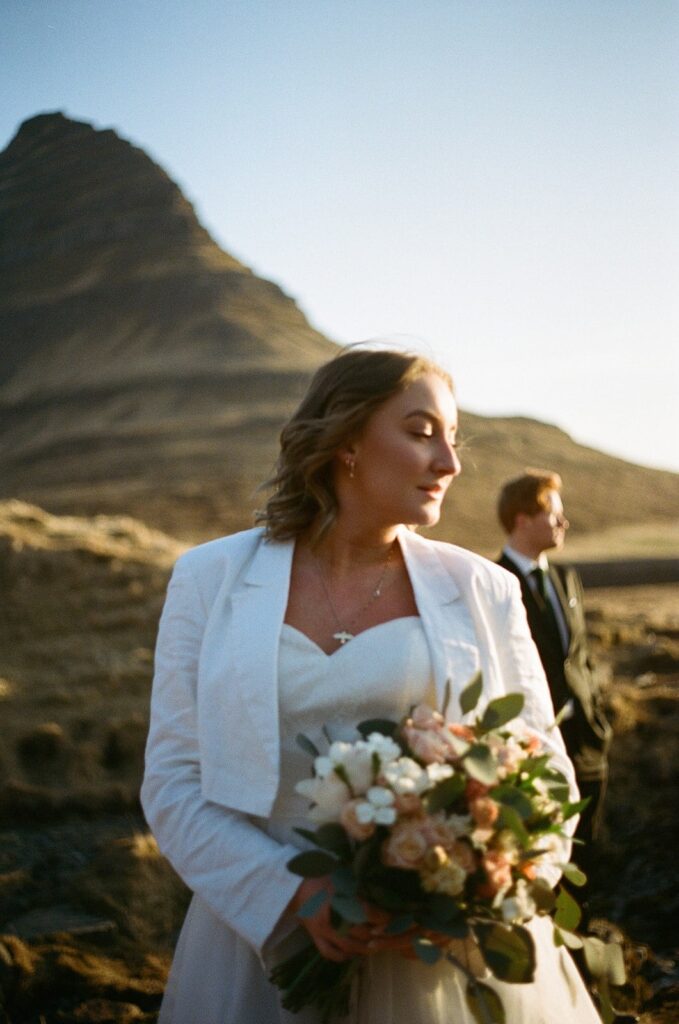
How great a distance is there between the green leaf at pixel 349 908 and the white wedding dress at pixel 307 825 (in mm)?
326

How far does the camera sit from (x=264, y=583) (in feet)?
7.63

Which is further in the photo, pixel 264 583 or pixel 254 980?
pixel 264 583

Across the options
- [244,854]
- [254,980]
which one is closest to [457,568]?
[244,854]

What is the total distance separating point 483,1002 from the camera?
1898 millimetres

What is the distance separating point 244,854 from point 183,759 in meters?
0.27

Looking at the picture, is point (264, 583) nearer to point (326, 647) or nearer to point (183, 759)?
point (326, 647)

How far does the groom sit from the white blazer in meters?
1.80

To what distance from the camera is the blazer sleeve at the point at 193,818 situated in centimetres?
205

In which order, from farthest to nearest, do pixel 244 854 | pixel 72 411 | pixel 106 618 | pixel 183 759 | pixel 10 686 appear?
pixel 72 411 < pixel 106 618 < pixel 10 686 < pixel 183 759 < pixel 244 854

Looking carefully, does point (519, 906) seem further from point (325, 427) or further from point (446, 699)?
point (325, 427)

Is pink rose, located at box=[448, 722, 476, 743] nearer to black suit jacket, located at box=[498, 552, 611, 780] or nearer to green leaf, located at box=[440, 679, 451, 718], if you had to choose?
green leaf, located at box=[440, 679, 451, 718]

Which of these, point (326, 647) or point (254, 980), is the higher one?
point (326, 647)

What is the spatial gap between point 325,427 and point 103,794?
490 centimetres

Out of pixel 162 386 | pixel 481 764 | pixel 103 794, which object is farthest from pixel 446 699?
pixel 162 386
